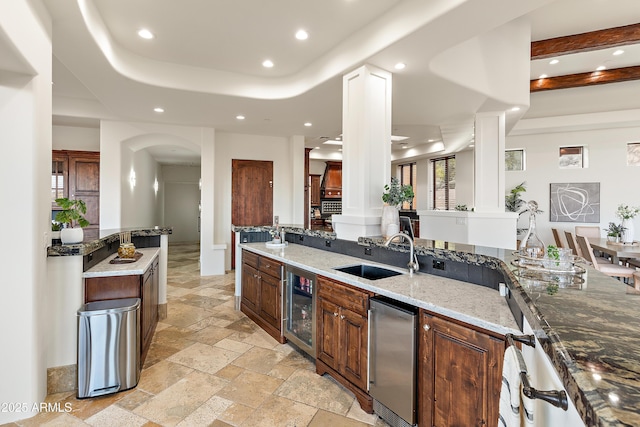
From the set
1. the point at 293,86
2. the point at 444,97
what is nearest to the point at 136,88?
the point at 293,86

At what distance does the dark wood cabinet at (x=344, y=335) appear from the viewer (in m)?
2.21

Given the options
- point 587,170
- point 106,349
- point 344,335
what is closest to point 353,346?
point 344,335

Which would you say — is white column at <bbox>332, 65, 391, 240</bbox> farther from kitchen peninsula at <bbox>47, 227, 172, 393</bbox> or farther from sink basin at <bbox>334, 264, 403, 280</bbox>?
kitchen peninsula at <bbox>47, 227, 172, 393</bbox>

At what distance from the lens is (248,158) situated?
22.6 feet

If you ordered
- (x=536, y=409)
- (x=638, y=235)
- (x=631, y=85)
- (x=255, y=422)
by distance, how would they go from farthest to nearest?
1. (x=638, y=235)
2. (x=631, y=85)
3. (x=255, y=422)
4. (x=536, y=409)

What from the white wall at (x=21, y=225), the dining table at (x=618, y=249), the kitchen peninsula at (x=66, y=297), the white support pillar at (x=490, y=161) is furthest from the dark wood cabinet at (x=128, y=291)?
the dining table at (x=618, y=249)

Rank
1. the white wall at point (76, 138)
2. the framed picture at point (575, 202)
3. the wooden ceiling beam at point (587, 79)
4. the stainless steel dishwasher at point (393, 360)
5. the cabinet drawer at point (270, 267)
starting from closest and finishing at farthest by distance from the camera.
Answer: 1. the stainless steel dishwasher at point (393, 360)
2. the cabinet drawer at point (270, 267)
3. the wooden ceiling beam at point (587, 79)
4. the white wall at point (76, 138)
5. the framed picture at point (575, 202)

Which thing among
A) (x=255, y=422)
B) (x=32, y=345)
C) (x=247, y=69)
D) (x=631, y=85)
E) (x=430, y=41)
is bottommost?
(x=255, y=422)

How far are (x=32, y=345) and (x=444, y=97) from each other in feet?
16.4

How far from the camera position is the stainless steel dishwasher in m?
1.86

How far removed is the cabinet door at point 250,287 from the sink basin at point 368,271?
130 centimetres

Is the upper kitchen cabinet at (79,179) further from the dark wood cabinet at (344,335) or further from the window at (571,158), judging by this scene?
the window at (571,158)

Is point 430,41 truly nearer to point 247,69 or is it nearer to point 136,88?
point 247,69

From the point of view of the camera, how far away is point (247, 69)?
4328 millimetres
